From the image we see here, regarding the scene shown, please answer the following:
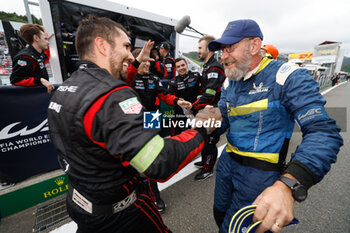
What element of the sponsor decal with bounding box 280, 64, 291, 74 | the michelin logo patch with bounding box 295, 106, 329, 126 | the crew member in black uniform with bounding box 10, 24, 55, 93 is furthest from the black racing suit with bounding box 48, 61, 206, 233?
the crew member in black uniform with bounding box 10, 24, 55, 93

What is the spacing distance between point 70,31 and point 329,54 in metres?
64.3

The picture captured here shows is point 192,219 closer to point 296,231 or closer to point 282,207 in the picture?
point 296,231

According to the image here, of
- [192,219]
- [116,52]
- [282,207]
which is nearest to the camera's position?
[282,207]

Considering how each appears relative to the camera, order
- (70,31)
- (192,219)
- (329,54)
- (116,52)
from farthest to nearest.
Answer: (329,54), (70,31), (192,219), (116,52)

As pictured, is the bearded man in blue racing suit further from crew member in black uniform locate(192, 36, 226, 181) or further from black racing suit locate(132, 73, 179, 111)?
black racing suit locate(132, 73, 179, 111)

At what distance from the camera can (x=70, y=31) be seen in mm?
3908

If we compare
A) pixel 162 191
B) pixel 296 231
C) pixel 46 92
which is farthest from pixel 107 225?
pixel 46 92

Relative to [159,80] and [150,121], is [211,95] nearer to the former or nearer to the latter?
[159,80]

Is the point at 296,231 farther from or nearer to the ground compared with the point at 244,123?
nearer to the ground

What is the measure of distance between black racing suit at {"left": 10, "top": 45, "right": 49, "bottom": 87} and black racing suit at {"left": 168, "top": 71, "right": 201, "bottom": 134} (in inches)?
100

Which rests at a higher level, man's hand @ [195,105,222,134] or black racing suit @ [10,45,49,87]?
black racing suit @ [10,45,49,87]

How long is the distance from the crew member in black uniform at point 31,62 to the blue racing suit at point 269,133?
2.96m

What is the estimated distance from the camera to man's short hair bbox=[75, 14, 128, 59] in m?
1.13

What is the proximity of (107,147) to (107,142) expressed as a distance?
0.08ft
